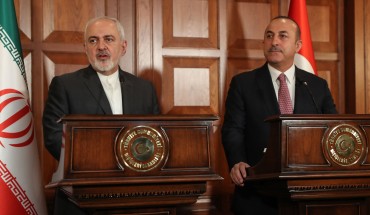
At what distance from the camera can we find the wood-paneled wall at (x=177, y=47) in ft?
13.7

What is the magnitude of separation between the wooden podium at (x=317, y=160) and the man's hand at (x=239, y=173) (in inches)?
5.4

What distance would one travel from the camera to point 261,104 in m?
3.33

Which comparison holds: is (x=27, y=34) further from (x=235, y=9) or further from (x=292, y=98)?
(x=292, y=98)

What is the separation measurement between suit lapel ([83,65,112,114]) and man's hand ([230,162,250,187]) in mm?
670

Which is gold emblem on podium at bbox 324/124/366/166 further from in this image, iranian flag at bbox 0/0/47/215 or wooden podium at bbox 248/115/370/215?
iranian flag at bbox 0/0/47/215

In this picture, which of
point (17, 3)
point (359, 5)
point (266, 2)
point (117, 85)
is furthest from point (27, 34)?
point (359, 5)

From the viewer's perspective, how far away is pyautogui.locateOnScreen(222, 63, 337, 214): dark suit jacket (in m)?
3.27

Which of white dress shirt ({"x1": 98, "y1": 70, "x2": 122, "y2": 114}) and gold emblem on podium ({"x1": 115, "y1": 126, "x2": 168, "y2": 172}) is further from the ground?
white dress shirt ({"x1": 98, "y1": 70, "x2": 122, "y2": 114})

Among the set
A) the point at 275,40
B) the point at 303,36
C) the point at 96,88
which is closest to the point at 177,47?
the point at 303,36

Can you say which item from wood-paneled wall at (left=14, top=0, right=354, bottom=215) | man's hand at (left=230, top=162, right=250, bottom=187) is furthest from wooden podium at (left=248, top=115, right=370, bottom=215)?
wood-paneled wall at (left=14, top=0, right=354, bottom=215)

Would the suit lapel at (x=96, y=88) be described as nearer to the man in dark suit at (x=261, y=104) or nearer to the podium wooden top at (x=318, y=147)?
the man in dark suit at (x=261, y=104)

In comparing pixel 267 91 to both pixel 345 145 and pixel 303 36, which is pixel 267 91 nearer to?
pixel 345 145

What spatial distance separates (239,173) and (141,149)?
2.08ft

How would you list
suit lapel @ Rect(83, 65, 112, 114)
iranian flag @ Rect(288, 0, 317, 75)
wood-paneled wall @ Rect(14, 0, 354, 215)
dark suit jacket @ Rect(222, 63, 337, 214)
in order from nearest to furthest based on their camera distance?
suit lapel @ Rect(83, 65, 112, 114) < dark suit jacket @ Rect(222, 63, 337, 214) < wood-paneled wall @ Rect(14, 0, 354, 215) < iranian flag @ Rect(288, 0, 317, 75)
